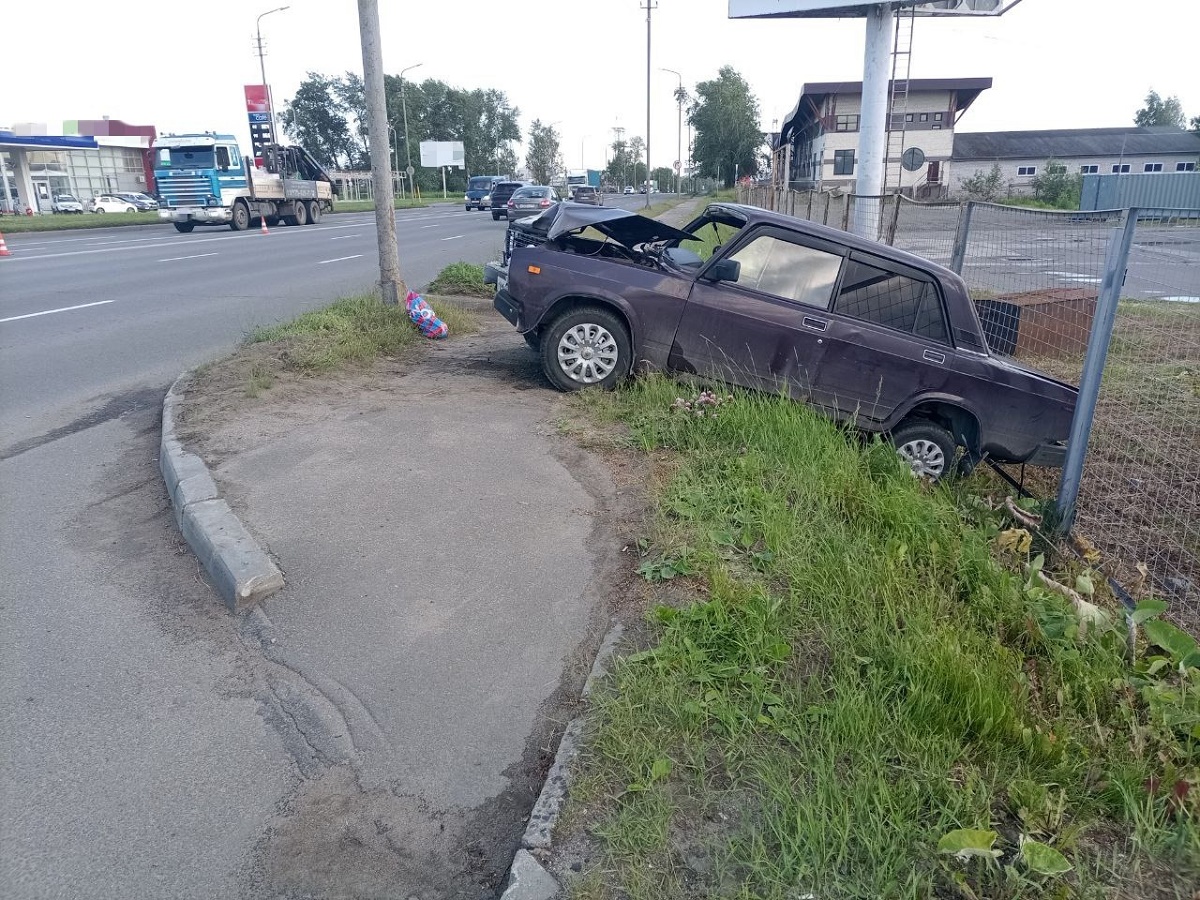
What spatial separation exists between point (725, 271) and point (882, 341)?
4.24ft

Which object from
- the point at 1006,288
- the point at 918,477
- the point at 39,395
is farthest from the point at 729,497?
the point at 1006,288

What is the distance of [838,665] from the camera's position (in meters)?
3.32

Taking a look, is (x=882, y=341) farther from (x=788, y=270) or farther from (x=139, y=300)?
Answer: (x=139, y=300)

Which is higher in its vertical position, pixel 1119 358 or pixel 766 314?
pixel 766 314

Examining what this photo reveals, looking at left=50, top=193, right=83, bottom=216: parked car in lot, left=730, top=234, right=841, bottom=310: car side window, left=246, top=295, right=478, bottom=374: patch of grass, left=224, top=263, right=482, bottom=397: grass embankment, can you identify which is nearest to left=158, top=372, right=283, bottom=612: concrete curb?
left=224, top=263, right=482, bottom=397: grass embankment

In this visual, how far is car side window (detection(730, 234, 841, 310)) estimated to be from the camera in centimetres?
661

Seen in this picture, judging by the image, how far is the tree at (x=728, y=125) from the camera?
88.5 meters

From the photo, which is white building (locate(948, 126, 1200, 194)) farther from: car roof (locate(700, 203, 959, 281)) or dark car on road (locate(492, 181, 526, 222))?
car roof (locate(700, 203, 959, 281))

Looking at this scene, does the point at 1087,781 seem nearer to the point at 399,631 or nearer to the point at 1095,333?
the point at 399,631

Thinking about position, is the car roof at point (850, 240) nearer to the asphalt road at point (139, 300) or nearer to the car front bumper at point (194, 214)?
the asphalt road at point (139, 300)

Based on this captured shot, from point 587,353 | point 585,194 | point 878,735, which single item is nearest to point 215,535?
point 878,735

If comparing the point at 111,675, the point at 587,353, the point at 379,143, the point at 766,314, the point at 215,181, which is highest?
the point at 379,143

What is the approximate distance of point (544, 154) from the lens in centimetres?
11388

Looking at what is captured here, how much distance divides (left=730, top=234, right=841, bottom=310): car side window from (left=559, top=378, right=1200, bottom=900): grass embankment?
103 inches
